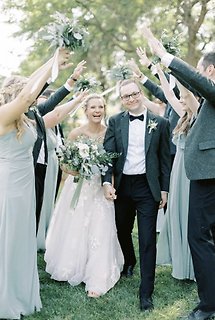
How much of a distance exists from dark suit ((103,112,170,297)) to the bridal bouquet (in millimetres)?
100

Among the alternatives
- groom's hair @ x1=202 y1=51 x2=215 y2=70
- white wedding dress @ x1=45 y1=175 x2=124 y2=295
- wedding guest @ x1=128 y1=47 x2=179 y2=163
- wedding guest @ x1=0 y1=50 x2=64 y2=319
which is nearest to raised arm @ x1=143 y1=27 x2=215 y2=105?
groom's hair @ x1=202 y1=51 x2=215 y2=70

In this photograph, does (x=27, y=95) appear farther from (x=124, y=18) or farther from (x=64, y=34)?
(x=124, y=18)

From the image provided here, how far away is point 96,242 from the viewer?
6246 millimetres

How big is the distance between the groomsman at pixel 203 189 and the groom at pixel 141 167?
668mm

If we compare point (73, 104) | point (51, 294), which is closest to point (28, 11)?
point (73, 104)

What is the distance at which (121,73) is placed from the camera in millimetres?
6125

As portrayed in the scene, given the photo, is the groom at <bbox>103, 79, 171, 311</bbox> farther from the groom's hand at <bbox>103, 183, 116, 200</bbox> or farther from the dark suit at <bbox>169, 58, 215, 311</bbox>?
the dark suit at <bbox>169, 58, 215, 311</bbox>

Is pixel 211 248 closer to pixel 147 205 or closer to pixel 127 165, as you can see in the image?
pixel 147 205

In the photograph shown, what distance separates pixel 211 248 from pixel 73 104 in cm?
238

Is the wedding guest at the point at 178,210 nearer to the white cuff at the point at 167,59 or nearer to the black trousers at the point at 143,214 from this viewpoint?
the black trousers at the point at 143,214

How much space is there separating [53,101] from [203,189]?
222cm

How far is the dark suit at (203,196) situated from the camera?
4.79 m

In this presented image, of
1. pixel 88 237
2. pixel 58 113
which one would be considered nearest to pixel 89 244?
pixel 88 237

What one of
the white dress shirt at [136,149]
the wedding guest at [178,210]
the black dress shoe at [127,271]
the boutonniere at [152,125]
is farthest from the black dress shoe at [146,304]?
the boutonniere at [152,125]
